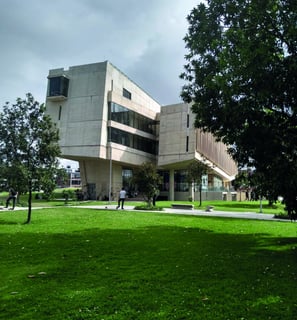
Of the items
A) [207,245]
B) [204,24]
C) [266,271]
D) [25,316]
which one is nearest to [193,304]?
[25,316]

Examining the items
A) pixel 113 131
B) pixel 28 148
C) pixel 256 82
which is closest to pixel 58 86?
pixel 113 131

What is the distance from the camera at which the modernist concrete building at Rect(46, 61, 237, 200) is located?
48062 mm

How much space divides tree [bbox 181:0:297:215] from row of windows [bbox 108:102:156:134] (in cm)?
3884

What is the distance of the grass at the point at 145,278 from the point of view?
14.5 feet

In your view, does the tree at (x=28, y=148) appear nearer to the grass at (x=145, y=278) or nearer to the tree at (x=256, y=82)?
the grass at (x=145, y=278)

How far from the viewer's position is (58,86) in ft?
163

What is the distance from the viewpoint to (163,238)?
11.0m

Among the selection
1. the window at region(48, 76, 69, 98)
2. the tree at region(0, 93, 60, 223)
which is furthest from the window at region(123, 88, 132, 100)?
the tree at region(0, 93, 60, 223)

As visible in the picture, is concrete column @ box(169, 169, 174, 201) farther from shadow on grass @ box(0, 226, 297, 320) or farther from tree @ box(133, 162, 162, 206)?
shadow on grass @ box(0, 226, 297, 320)

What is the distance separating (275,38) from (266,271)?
616 cm

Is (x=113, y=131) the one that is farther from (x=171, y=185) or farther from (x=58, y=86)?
(x=171, y=185)

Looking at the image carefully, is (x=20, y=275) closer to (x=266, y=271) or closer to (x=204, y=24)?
(x=266, y=271)

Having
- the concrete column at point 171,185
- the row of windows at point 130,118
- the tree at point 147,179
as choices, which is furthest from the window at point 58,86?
the tree at point 147,179

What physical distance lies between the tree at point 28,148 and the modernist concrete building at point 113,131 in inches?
1189
